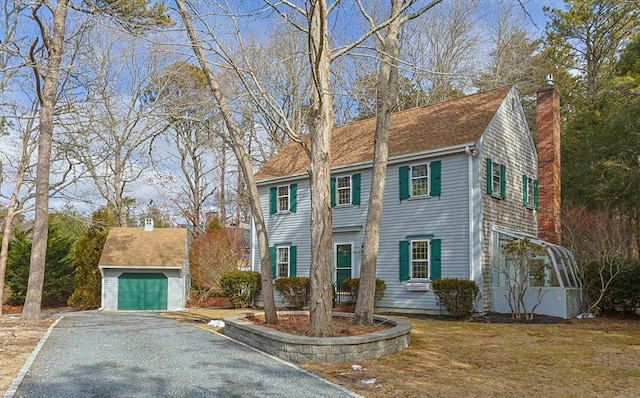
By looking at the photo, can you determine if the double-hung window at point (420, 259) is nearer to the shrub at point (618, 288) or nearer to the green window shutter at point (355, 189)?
the green window shutter at point (355, 189)

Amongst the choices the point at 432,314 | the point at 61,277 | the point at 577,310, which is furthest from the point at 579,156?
the point at 61,277

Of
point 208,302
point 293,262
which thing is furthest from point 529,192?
point 208,302

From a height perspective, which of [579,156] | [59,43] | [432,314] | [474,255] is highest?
[59,43]

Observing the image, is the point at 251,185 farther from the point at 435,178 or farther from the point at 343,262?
the point at 343,262

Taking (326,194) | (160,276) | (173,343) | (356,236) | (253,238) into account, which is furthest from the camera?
(160,276)

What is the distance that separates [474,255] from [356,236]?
4138 mm

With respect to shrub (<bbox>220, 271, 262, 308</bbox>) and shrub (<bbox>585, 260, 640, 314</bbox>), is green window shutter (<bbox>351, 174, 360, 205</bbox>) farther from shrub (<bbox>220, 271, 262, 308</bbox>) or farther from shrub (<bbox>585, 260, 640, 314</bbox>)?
shrub (<bbox>585, 260, 640, 314</bbox>)

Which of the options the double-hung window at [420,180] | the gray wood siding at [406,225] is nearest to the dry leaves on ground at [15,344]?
the gray wood siding at [406,225]

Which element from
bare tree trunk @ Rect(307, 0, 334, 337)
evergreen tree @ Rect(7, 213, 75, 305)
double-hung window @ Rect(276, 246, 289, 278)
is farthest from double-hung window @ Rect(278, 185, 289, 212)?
evergreen tree @ Rect(7, 213, 75, 305)

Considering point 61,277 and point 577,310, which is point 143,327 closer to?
point 577,310

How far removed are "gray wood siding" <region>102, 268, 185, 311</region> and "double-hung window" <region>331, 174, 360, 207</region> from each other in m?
8.41

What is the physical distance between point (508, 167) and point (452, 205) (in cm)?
289

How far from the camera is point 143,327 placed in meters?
12.0

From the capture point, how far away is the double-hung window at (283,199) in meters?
19.0
